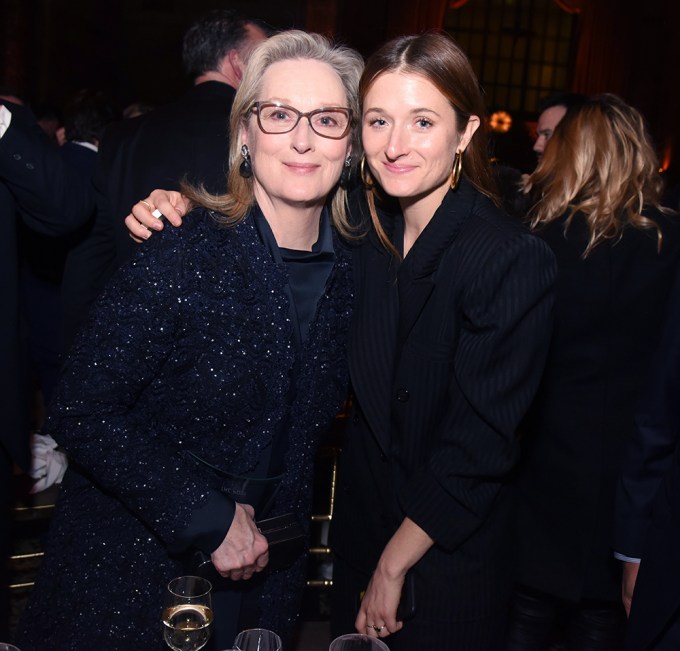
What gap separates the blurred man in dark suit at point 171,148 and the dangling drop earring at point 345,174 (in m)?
0.87

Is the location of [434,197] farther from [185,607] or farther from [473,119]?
[185,607]

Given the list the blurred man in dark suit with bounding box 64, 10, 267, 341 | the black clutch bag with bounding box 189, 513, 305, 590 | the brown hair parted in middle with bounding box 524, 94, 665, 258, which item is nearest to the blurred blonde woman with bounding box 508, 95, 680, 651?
the brown hair parted in middle with bounding box 524, 94, 665, 258

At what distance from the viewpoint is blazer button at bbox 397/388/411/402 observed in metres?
1.64

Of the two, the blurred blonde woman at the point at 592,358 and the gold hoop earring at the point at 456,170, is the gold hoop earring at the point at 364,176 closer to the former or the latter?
the gold hoop earring at the point at 456,170

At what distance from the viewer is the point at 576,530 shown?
243cm

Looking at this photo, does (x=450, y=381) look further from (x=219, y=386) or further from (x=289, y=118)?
(x=289, y=118)

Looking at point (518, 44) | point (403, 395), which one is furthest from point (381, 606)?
point (518, 44)

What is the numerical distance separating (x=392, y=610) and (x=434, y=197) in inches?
34.7

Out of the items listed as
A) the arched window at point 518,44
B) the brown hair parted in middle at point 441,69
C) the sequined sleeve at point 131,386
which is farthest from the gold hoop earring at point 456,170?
the arched window at point 518,44

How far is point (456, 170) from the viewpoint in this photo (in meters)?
1.69

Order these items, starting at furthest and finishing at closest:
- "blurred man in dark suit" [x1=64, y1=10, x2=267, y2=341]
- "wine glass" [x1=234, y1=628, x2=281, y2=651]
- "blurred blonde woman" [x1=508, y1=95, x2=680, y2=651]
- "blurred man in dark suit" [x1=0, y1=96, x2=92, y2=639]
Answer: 1. "blurred man in dark suit" [x1=64, y1=10, x2=267, y2=341]
2. "blurred blonde woman" [x1=508, y1=95, x2=680, y2=651]
3. "blurred man in dark suit" [x1=0, y1=96, x2=92, y2=639]
4. "wine glass" [x1=234, y1=628, x2=281, y2=651]

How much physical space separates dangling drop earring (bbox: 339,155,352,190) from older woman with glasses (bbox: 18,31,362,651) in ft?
0.12

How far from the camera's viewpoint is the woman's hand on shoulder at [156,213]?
165cm

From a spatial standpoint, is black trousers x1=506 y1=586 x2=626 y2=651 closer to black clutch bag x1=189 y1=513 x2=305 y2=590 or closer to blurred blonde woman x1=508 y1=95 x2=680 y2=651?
blurred blonde woman x1=508 y1=95 x2=680 y2=651
